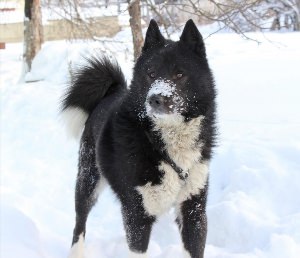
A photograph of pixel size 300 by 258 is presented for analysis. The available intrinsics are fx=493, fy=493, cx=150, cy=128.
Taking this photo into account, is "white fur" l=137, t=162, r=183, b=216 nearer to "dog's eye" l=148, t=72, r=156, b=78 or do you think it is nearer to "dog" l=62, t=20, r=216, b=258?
"dog" l=62, t=20, r=216, b=258

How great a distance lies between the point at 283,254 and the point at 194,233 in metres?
0.60

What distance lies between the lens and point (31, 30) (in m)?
12.0

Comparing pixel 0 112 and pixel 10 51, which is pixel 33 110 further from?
pixel 10 51

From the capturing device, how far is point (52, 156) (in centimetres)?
631

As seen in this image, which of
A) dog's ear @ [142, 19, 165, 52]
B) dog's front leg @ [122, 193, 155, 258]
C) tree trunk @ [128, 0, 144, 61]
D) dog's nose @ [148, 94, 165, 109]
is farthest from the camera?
tree trunk @ [128, 0, 144, 61]

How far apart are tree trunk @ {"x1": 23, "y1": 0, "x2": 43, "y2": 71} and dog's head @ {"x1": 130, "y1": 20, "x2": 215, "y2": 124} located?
31.0 feet

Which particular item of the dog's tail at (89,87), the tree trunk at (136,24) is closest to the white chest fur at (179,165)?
the dog's tail at (89,87)

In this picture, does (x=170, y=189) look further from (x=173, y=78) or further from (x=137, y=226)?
(x=173, y=78)

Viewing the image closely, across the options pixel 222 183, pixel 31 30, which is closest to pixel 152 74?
pixel 222 183

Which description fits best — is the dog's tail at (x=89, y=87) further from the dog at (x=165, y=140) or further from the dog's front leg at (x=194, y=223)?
the dog's front leg at (x=194, y=223)

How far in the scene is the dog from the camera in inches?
110

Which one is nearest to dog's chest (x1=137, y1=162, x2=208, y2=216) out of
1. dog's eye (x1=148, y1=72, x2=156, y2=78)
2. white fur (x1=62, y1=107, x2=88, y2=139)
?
dog's eye (x1=148, y1=72, x2=156, y2=78)

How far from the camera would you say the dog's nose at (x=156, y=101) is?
2606 millimetres

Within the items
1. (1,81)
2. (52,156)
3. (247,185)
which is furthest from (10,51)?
(247,185)
